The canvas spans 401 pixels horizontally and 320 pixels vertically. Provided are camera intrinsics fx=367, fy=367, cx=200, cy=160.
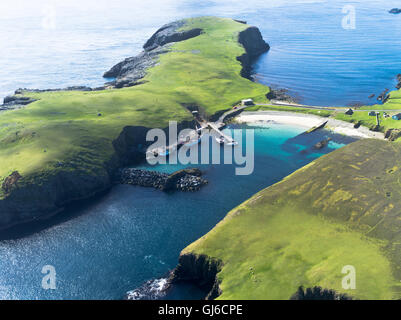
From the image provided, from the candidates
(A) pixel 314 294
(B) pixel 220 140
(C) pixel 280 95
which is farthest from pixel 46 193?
(C) pixel 280 95

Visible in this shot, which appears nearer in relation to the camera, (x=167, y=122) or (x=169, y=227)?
(x=169, y=227)

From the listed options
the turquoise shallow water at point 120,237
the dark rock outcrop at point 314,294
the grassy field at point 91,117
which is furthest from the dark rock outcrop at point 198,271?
the grassy field at point 91,117

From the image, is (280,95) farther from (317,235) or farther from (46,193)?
(46,193)

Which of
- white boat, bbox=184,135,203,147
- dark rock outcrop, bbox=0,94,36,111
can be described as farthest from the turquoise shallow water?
dark rock outcrop, bbox=0,94,36,111

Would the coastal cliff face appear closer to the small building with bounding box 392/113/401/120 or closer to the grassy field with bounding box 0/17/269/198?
the grassy field with bounding box 0/17/269/198

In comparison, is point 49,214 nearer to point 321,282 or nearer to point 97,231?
point 97,231

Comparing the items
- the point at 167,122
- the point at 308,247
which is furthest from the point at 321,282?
the point at 167,122
